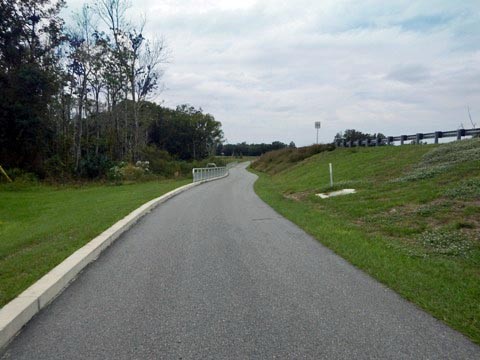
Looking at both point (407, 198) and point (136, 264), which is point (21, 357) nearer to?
point (136, 264)

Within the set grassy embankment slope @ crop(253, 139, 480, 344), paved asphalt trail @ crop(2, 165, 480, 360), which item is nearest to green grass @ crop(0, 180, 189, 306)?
paved asphalt trail @ crop(2, 165, 480, 360)

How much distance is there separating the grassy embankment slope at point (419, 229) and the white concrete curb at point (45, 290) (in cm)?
430

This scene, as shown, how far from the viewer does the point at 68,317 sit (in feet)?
12.8

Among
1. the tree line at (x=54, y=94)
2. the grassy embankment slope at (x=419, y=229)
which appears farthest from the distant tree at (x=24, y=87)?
the grassy embankment slope at (x=419, y=229)

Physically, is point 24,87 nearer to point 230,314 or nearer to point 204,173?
point 204,173

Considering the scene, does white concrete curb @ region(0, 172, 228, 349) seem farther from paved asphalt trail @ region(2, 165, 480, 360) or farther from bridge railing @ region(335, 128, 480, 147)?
bridge railing @ region(335, 128, 480, 147)

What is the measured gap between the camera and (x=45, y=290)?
4.29 meters

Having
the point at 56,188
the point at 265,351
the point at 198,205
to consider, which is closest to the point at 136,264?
the point at 265,351

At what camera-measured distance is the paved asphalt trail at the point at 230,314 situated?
10.6ft

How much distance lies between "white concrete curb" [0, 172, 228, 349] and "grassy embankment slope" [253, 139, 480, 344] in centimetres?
430

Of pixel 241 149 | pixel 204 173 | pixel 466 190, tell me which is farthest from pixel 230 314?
pixel 241 149

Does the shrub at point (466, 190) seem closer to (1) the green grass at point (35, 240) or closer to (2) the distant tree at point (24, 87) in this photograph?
(1) the green grass at point (35, 240)

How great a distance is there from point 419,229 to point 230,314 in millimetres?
5556

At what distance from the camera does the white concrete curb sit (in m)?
3.51
